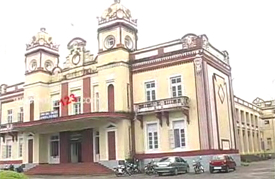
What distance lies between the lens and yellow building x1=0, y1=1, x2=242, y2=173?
93.9 feet

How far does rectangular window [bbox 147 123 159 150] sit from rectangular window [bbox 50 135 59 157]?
1003 centimetres

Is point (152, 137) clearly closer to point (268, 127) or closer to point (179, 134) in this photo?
point (179, 134)

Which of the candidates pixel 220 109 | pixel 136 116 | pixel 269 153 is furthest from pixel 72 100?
pixel 269 153

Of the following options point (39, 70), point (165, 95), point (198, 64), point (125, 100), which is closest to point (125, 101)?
point (125, 100)

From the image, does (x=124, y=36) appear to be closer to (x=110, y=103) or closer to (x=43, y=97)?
(x=110, y=103)

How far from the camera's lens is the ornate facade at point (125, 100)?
28625 millimetres

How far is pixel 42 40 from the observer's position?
126 feet

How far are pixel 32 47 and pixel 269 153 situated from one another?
37.5 metres

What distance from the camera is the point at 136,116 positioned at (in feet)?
101

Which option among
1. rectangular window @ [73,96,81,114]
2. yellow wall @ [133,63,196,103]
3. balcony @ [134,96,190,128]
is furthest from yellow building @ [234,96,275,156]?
rectangular window @ [73,96,81,114]

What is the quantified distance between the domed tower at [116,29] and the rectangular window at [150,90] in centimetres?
395

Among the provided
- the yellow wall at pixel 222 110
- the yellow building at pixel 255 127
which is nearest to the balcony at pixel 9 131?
the yellow wall at pixel 222 110

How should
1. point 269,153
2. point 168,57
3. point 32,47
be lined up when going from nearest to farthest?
point 168,57
point 32,47
point 269,153

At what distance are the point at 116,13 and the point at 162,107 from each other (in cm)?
975
